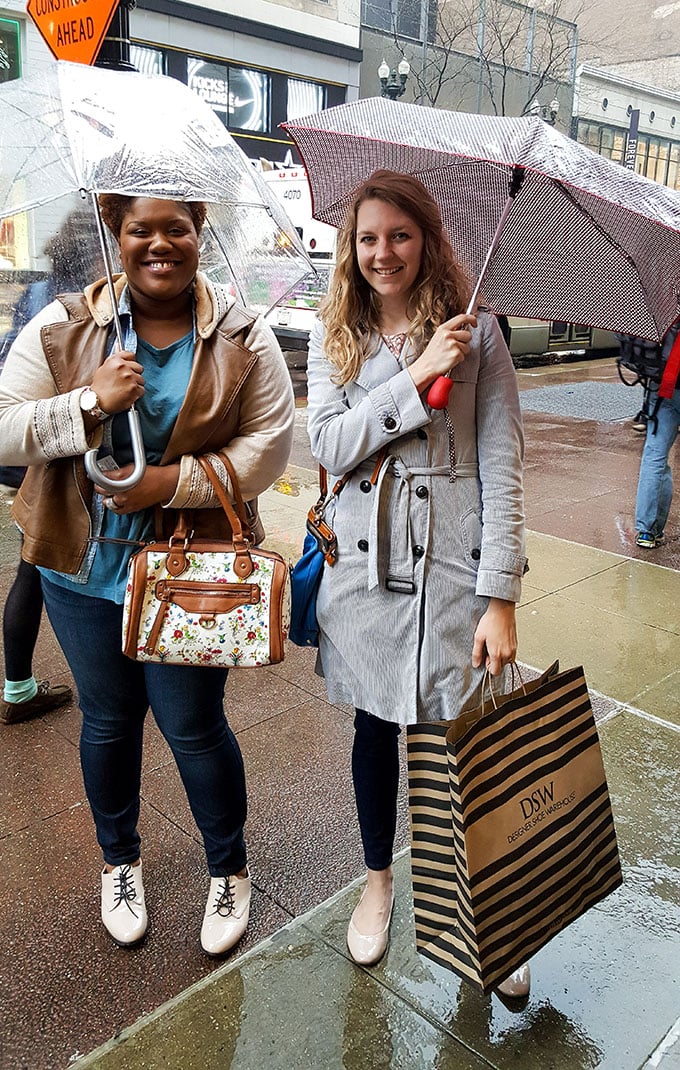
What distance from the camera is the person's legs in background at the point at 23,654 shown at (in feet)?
11.7

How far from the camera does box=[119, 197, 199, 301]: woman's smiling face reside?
7.06ft

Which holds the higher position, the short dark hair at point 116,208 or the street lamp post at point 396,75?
the street lamp post at point 396,75

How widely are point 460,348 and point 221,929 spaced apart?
1.72 metres

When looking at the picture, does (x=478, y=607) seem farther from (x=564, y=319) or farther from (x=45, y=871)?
(x=45, y=871)

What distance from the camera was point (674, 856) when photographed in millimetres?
3043

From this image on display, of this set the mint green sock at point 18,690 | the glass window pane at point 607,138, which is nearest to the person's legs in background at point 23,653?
the mint green sock at point 18,690

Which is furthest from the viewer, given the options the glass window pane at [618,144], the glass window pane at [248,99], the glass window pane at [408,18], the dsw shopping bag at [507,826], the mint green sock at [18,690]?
the glass window pane at [618,144]

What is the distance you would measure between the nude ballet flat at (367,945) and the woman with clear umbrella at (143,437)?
368mm

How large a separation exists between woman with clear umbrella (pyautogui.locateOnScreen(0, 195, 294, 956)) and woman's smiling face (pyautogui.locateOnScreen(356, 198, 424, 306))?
1.05 ft

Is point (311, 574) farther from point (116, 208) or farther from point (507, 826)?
point (116, 208)

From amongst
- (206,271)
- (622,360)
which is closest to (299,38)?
(622,360)

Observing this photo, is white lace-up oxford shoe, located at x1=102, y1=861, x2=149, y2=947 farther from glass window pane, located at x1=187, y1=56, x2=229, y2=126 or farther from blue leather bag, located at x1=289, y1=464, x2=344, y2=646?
glass window pane, located at x1=187, y1=56, x2=229, y2=126

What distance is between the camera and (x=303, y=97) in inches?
987

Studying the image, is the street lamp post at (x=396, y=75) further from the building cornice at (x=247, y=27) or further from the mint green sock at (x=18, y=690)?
the mint green sock at (x=18, y=690)
